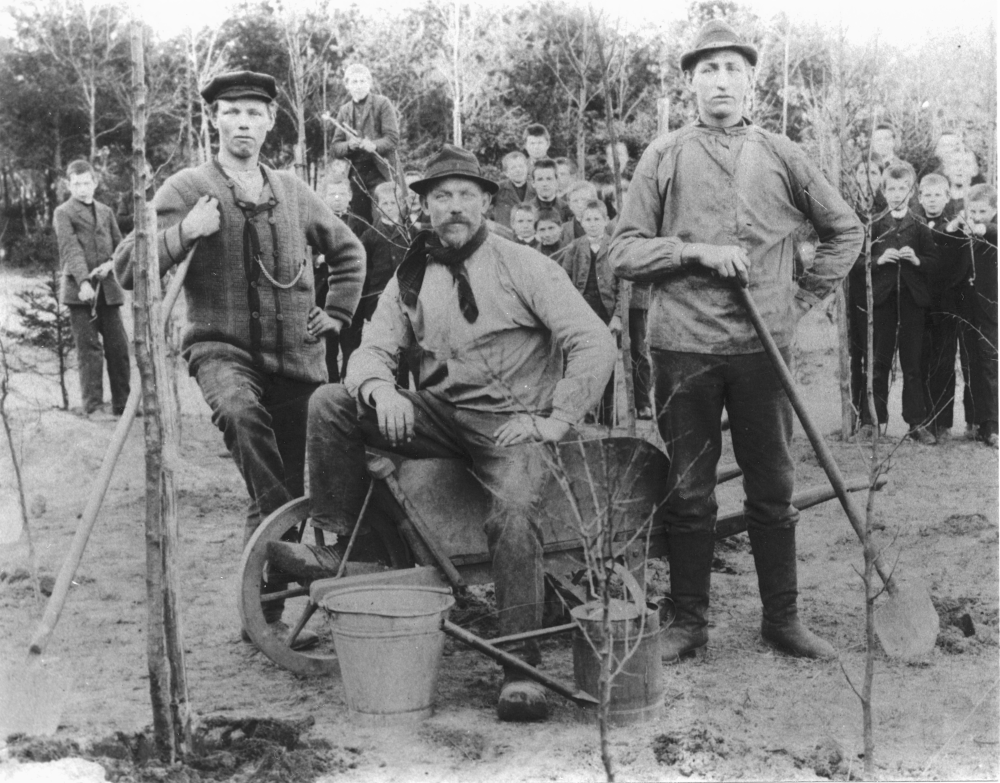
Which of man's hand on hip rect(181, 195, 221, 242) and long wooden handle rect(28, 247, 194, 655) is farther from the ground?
man's hand on hip rect(181, 195, 221, 242)

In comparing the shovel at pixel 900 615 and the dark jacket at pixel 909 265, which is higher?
the dark jacket at pixel 909 265

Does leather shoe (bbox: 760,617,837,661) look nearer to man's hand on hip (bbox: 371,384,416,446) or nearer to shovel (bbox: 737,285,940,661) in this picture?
shovel (bbox: 737,285,940,661)

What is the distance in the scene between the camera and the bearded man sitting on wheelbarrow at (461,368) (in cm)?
425

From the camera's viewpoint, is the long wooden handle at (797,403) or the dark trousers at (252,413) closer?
the long wooden handle at (797,403)

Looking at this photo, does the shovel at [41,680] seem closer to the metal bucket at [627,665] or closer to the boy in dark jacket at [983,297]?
the metal bucket at [627,665]

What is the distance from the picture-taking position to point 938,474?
7.89 metres

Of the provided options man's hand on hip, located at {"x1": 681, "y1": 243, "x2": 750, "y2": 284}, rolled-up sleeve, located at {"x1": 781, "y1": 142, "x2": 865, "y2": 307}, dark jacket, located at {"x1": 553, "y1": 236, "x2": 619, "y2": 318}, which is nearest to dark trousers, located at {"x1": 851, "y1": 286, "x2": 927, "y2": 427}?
dark jacket, located at {"x1": 553, "y1": 236, "x2": 619, "y2": 318}

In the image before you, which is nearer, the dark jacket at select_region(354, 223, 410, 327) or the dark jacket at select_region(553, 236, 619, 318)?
the dark jacket at select_region(553, 236, 619, 318)

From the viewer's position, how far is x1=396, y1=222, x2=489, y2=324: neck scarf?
448cm

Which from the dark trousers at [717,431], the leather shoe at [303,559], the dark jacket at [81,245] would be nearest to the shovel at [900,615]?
the dark trousers at [717,431]

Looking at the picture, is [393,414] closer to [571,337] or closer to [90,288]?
[571,337]

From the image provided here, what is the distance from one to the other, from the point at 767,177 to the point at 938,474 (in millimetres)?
4224

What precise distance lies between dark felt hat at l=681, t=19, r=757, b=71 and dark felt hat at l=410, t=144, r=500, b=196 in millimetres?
921

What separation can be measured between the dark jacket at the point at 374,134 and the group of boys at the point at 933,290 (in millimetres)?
3913
